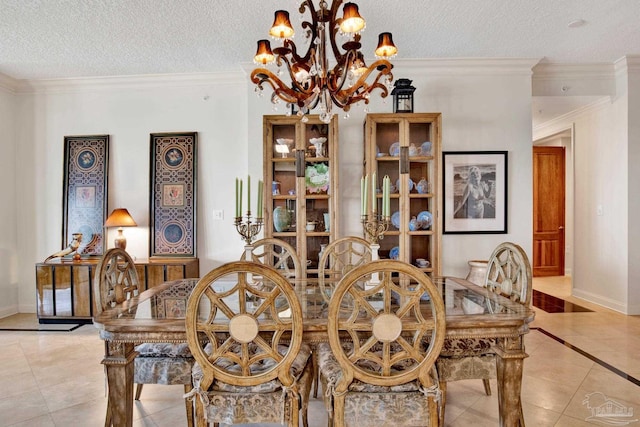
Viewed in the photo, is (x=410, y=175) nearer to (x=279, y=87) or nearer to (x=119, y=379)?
(x=279, y=87)

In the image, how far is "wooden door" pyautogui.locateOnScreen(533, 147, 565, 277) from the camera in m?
6.93

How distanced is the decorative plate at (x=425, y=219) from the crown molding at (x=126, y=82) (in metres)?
2.49

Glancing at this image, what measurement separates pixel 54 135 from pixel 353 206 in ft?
11.8

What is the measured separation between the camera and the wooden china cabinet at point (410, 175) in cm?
374

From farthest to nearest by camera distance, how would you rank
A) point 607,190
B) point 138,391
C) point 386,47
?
point 607,190 < point 138,391 < point 386,47

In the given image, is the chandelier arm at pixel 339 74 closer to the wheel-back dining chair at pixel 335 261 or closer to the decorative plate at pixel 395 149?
the wheel-back dining chair at pixel 335 261

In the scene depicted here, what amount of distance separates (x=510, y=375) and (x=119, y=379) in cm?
172

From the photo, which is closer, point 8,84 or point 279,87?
point 279,87

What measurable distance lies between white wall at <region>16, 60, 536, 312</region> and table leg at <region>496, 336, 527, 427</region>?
245 centimetres

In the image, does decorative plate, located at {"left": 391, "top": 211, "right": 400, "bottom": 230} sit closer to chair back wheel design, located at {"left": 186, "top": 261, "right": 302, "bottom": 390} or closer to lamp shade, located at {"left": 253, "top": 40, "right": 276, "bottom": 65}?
lamp shade, located at {"left": 253, "top": 40, "right": 276, "bottom": 65}

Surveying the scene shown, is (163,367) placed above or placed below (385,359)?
below

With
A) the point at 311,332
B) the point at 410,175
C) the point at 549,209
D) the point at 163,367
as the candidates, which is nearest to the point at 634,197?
the point at 410,175

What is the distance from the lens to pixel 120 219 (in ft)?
13.4

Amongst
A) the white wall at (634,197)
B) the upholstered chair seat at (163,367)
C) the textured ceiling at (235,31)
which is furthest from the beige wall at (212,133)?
the upholstered chair seat at (163,367)
